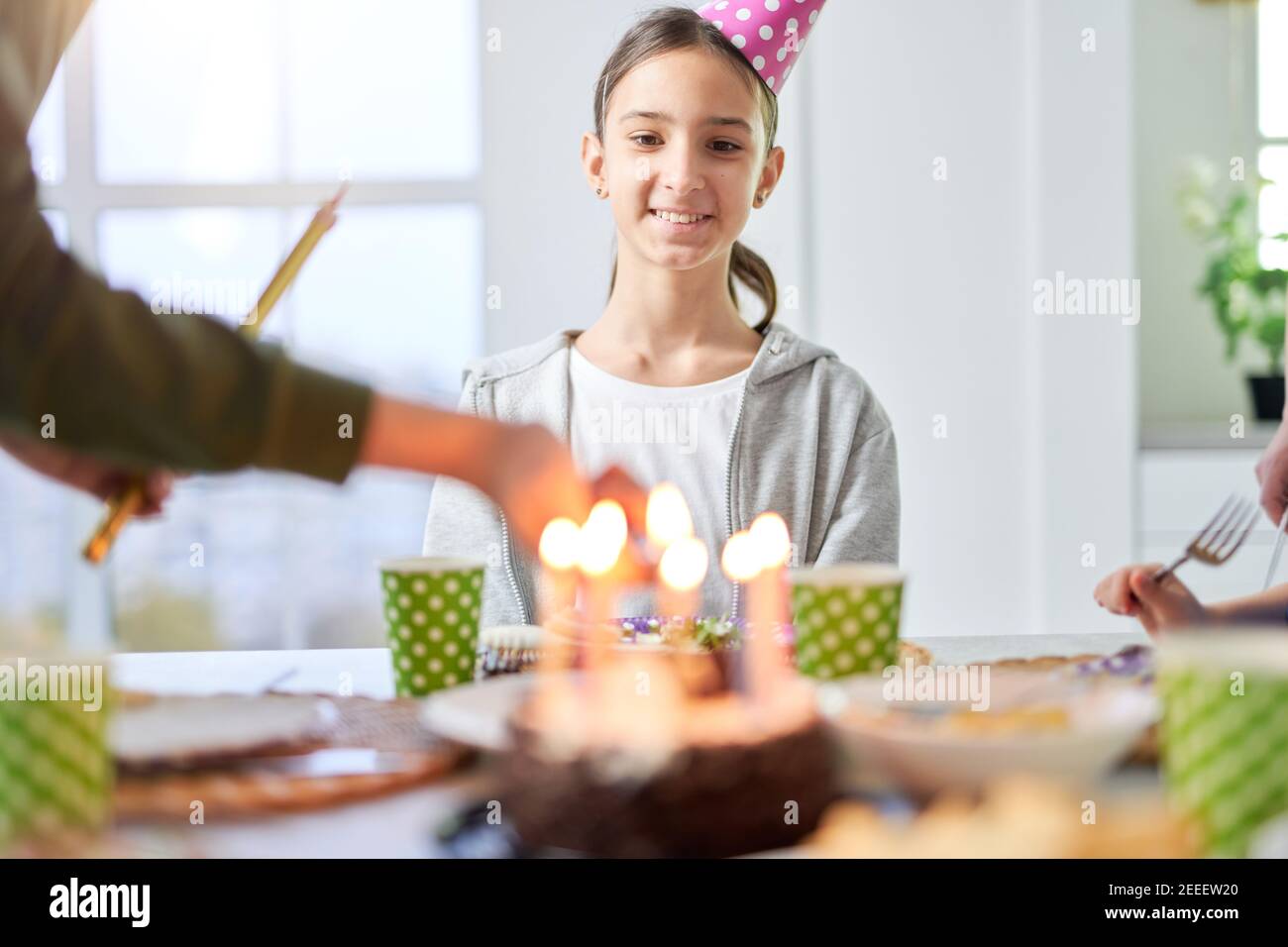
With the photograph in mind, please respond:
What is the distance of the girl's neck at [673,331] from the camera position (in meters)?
1.67

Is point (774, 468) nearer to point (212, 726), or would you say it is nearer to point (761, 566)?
point (761, 566)

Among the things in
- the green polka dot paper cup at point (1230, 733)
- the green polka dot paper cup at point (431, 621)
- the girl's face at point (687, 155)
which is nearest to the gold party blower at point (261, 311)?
the green polka dot paper cup at point (431, 621)

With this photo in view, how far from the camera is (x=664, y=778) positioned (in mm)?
452

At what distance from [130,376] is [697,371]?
1026 mm

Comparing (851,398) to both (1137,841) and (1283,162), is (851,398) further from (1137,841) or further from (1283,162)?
(1283,162)

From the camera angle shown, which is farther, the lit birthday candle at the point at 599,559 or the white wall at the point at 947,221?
the white wall at the point at 947,221

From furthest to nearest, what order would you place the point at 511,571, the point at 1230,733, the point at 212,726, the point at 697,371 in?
the point at 697,371 < the point at 511,571 < the point at 212,726 < the point at 1230,733

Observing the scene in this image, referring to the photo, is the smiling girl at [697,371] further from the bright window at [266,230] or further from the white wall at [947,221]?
the bright window at [266,230]

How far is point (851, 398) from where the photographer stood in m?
1.58

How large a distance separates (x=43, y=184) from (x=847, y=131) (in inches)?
71.8

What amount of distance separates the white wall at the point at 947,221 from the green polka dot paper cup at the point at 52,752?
2.08m

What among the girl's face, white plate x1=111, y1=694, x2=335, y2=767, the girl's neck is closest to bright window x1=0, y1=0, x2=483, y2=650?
the girl's neck

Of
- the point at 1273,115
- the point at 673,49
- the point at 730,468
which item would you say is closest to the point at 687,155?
the point at 673,49

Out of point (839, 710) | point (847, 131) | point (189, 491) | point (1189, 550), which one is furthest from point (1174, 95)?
point (839, 710)
